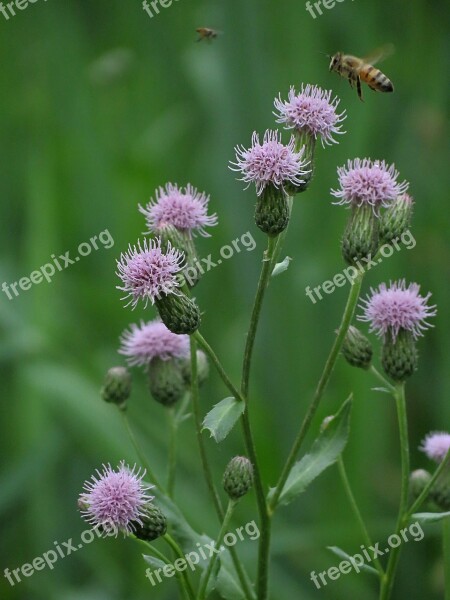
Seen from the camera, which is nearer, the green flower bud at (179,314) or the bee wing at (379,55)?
the green flower bud at (179,314)

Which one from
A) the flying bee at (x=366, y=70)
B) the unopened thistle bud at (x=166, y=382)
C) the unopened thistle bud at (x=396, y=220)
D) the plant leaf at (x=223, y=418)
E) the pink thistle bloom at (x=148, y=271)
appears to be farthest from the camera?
the flying bee at (x=366, y=70)

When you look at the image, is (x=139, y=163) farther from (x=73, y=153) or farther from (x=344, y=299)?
(x=344, y=299)

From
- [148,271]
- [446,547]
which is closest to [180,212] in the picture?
[148,271]

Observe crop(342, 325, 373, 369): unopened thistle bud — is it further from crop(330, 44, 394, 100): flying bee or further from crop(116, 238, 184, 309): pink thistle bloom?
crop(330, 44, 394, 100): flying bee

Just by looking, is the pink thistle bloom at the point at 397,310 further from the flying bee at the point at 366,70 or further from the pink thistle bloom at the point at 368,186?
the flying bee at the point at 366,70

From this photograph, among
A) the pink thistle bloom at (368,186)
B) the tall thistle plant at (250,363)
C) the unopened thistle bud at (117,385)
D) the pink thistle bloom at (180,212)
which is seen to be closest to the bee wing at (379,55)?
the tall thistle plant at (250,363)
